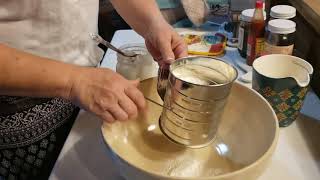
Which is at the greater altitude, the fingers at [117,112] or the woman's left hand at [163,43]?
the woman's left hand at [163,43]

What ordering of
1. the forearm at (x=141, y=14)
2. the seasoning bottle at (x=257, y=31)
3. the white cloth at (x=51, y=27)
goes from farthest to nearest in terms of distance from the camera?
the seasoning bottle at (x=257, y=31)
the forearm at (x=141, y=14)
the white cloth at (x=51, y=27)

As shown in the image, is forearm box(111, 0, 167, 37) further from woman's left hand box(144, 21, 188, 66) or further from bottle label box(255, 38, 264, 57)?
bottle label box(255, 38, 264, 57)

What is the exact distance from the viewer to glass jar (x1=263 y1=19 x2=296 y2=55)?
828mm

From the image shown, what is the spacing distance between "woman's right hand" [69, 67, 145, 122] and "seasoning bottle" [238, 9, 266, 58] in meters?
0.48

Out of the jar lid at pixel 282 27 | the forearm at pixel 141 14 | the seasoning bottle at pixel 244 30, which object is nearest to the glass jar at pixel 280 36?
the jar lid at pixel 282 27

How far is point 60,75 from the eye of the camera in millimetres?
573

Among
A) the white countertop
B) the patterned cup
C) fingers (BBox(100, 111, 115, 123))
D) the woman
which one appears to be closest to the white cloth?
the woman

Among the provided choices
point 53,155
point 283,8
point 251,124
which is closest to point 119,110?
point 251,124

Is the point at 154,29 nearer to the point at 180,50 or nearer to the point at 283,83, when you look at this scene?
the point at 180,50

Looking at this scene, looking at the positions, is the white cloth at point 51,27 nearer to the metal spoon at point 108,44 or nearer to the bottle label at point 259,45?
the metal spoon at point 108,44

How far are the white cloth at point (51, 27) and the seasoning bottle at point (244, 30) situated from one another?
369mm

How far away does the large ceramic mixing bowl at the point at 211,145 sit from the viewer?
2.04 ft

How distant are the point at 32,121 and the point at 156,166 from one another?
0.29 m

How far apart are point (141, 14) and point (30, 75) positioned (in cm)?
32
